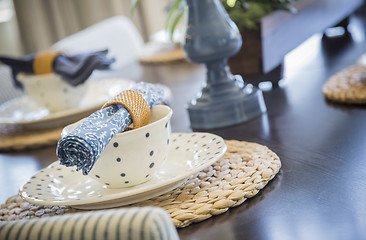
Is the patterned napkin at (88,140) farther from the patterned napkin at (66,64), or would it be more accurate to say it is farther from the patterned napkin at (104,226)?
the patterned napkin at (66,64)

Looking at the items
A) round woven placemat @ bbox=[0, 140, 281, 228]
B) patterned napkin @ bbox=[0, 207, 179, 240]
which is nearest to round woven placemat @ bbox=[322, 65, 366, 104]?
round woven placemat @ bbox=[0, 140, 281, 228]

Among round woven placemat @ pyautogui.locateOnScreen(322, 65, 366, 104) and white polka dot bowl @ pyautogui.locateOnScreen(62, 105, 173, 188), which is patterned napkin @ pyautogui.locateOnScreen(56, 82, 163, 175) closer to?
white polka dot bowl @ pyautogui.locateOnScreen(62, 105, 173, 188)

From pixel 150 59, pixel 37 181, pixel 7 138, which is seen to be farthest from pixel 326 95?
pixel 150 59

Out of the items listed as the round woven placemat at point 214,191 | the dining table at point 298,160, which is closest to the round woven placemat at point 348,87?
the dining table at point 298,160

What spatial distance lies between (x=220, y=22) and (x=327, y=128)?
0.27 metres

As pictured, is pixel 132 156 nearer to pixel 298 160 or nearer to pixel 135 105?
pixel 135 105

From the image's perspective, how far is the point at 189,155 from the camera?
654mm

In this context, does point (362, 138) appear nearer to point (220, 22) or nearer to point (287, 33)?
point (220, 22)

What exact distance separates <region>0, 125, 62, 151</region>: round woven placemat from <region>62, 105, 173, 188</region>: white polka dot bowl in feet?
1.24

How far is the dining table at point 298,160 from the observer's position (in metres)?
0.47

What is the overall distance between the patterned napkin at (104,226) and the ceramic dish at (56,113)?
2.21 ft

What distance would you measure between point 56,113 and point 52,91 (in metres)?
0.05

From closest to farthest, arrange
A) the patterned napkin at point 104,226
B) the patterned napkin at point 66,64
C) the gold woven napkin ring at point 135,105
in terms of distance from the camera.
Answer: the patterned napkin at point 104,226 < the gold woven napkin ring at point 135,105 < the patterned napkin at point 66,64

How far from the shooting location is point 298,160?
2.09 feet
